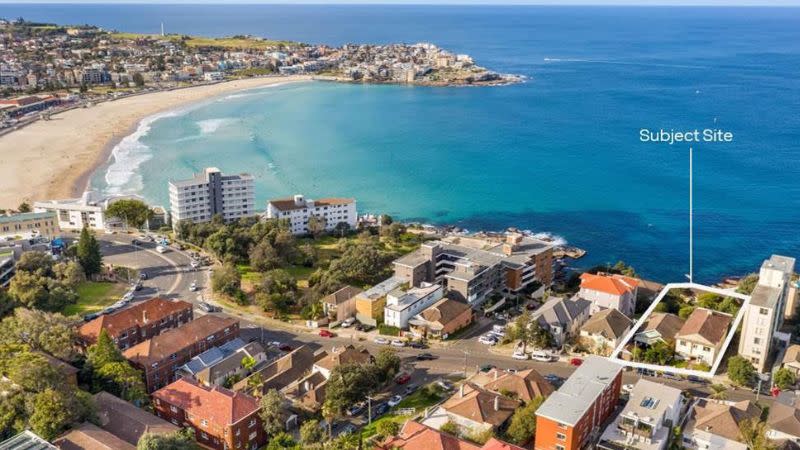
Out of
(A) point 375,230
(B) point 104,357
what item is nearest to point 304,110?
(A) point 375,230

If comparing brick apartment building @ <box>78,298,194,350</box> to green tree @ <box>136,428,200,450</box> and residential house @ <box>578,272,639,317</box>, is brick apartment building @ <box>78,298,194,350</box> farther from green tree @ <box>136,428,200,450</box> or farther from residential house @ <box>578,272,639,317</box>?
residential house @ <box>578,272,639,317</box>

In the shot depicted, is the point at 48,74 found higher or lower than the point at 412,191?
higher

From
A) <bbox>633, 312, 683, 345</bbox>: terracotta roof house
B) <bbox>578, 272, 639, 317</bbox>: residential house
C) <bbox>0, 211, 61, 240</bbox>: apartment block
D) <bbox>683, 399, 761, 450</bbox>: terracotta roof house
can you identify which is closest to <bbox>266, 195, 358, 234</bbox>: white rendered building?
<bbox>0, 211, 61, 240</bbox>: apartment block

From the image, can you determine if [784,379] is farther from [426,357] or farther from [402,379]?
[402,379]

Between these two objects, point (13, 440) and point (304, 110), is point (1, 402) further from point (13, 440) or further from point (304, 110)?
point (304, 110)

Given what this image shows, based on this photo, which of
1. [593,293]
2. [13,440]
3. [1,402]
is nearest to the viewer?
[13,440]

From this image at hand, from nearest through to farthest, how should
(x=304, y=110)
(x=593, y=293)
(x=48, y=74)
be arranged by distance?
(x=593, y=293), (x=304, y=110), (x=48, y=74)
